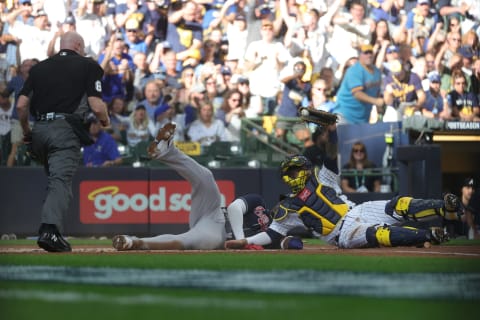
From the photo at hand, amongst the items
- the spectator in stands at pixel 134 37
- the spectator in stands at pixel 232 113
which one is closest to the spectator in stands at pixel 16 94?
the spectator in stands at pixel 134 37

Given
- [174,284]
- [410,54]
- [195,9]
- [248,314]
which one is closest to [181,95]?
[195,9]

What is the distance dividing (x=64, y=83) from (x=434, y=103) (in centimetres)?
766

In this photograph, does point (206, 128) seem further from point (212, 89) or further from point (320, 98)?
point (320, 98)

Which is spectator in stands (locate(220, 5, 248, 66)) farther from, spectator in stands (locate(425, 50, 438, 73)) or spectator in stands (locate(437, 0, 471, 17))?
spectator in stands (locate(437, 0, 471, 17))

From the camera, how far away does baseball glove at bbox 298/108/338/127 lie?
26.6ft

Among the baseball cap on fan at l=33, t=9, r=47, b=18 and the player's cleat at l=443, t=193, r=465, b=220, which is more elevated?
the baseball cap on fan at l=33, t=9, r=47, b=18

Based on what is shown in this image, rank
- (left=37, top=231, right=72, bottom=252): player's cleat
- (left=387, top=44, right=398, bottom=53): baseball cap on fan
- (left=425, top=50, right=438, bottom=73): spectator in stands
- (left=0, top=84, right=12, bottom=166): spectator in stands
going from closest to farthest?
(left=37, top=231, right=72, bottom=252): player's cleat < (left=0, top=84, right=12, bottom=166): spectator in stands < (left=387, top=44, right=398, bottom=53): baseball cap on fan < (left=425, top=50, right=438, bottom=73): spectator in stands

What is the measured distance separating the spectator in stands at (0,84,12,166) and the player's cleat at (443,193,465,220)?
6.58 meters

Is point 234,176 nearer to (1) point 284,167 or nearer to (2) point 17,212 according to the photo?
(2) point 17,212

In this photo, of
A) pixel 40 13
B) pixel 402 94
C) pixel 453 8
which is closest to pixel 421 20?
pixel 453 8

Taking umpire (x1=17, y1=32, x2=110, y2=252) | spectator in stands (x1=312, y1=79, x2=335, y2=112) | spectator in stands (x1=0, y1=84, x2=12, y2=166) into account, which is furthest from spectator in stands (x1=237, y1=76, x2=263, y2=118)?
→ umpire (x1=17, y1=32, x2=110, y2=252)

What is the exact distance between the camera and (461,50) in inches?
581

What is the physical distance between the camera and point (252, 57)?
46.7 feet

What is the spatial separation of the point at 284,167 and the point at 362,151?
470cm
